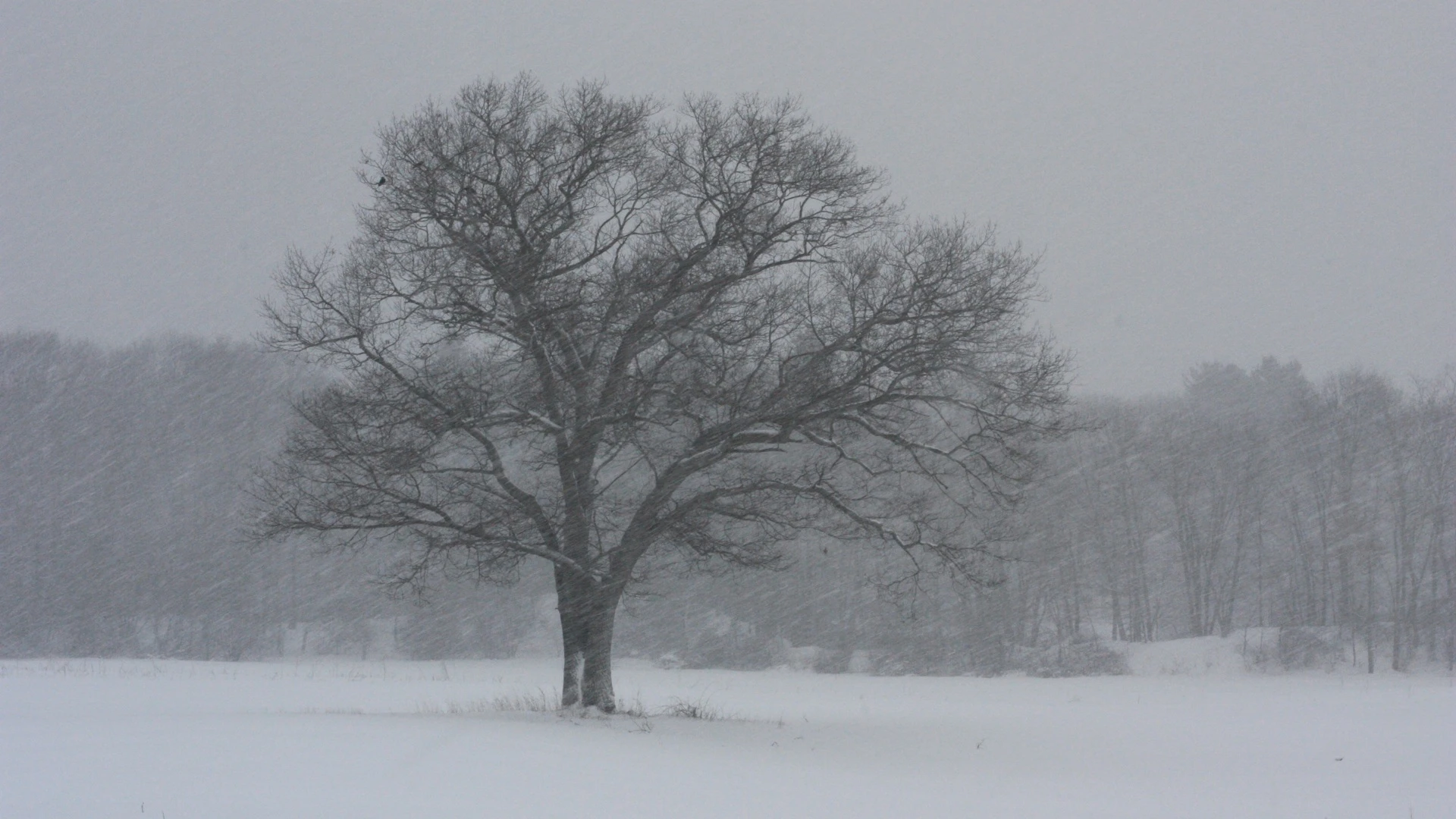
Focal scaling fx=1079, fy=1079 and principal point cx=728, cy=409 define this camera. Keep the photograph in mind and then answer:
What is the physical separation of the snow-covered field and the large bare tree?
259 centimetres

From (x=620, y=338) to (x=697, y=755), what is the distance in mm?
6246

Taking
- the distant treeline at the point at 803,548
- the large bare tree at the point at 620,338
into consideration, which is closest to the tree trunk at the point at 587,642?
the large bare tree at the point at 620,338

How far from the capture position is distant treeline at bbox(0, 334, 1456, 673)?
4434 cm

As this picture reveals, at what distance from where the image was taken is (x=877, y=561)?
5203 cm

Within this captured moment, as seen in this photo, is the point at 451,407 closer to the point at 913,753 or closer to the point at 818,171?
the point at 818,171

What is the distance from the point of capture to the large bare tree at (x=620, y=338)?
14070mm

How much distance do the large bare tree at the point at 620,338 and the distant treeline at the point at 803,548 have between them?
28.1 meters

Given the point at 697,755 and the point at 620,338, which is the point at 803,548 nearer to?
the point at 620,338

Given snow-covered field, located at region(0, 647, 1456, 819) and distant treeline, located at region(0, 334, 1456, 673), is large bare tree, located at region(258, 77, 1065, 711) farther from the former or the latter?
distant treeline, located at region(0, 334, 1456, 673)

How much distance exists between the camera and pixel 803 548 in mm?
51719

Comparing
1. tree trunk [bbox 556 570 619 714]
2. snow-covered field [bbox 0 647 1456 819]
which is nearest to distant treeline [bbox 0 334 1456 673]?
snow-covered field [bbox 0 647 1456 819]

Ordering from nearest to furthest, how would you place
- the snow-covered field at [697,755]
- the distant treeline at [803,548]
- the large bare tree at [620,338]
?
the snow-covered field at [697,755] < the large bare tree at [620,338] < the distant treeline at [803,548]

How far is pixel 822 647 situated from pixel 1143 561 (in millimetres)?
15027

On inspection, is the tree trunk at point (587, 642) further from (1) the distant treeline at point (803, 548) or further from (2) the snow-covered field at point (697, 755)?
(1) the distant treeline at point (803, 548)
